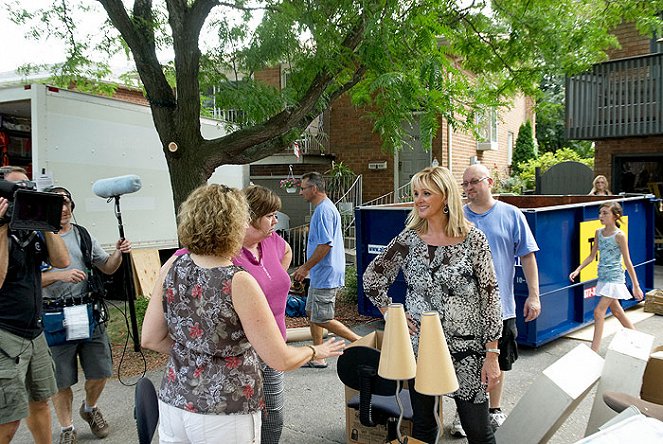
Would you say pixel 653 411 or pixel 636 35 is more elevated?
pixel 636 35

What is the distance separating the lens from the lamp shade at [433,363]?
2.18 meters

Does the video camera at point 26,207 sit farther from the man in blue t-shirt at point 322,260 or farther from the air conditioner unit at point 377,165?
the air conditioner unit at point 377,165

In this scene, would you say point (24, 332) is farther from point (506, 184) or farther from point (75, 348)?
point (506, 184)

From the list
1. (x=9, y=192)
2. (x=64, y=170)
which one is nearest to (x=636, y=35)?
(x=64, y=170)

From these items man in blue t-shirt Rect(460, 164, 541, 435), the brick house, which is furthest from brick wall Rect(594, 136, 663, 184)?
man in blue t-shirt Rect(460, 164, 541, 435)

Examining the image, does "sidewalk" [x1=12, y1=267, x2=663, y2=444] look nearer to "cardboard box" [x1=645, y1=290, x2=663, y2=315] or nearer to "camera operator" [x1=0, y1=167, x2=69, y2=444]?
"camera operator" [x1=0, y1=167, x2=69, y2=444]

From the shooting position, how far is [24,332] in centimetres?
300

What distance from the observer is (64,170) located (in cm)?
719

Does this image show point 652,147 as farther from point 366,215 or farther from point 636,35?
point 366,215

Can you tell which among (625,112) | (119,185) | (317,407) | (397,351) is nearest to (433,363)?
(397,351)

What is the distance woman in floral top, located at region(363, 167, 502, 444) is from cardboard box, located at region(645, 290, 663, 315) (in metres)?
5.75

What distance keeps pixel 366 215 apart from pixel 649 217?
4.40 m

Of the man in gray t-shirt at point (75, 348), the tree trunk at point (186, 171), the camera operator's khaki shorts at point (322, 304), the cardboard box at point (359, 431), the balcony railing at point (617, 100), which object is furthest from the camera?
the balcony railing at point (617, 100)

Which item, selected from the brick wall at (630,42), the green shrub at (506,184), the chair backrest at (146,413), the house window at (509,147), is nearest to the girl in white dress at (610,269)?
the chair backrest at (146,413)
